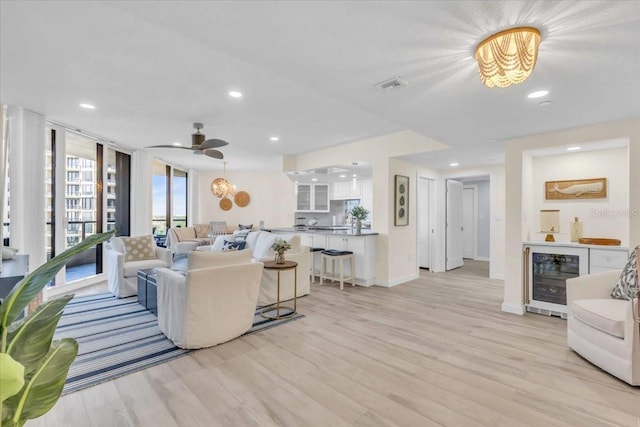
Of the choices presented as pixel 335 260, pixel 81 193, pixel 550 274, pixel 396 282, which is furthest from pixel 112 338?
pixel 550 274

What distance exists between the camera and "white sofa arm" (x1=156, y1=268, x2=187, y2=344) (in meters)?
2.82

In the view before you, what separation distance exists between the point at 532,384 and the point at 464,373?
0.47 metres

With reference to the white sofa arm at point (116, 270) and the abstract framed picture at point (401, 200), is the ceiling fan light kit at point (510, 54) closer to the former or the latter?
the abstract framed picture at point (401, 200)

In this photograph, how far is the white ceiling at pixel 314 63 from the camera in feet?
5.34

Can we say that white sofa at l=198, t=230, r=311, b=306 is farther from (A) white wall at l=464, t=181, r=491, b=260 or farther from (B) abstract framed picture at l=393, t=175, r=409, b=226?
(A) white wall at l=464, t=181, r=491, b=260

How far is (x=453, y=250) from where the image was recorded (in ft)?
23.0

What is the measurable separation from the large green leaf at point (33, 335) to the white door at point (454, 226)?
6965 mm

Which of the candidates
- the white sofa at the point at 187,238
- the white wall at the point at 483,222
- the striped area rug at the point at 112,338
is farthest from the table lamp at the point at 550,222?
the white sofa at the point at 187,238

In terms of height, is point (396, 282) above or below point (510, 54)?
below

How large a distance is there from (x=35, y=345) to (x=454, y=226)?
7331mm

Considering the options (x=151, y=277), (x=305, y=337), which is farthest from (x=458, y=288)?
(x=151, y=277)

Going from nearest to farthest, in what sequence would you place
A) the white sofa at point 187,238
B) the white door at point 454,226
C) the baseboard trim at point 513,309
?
1. the baseboard trim at point 513,309
2. the white door at point 454,226
3. the white sofa at point 187,238

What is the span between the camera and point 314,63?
2.12 meters

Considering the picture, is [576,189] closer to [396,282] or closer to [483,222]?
[396,282]
